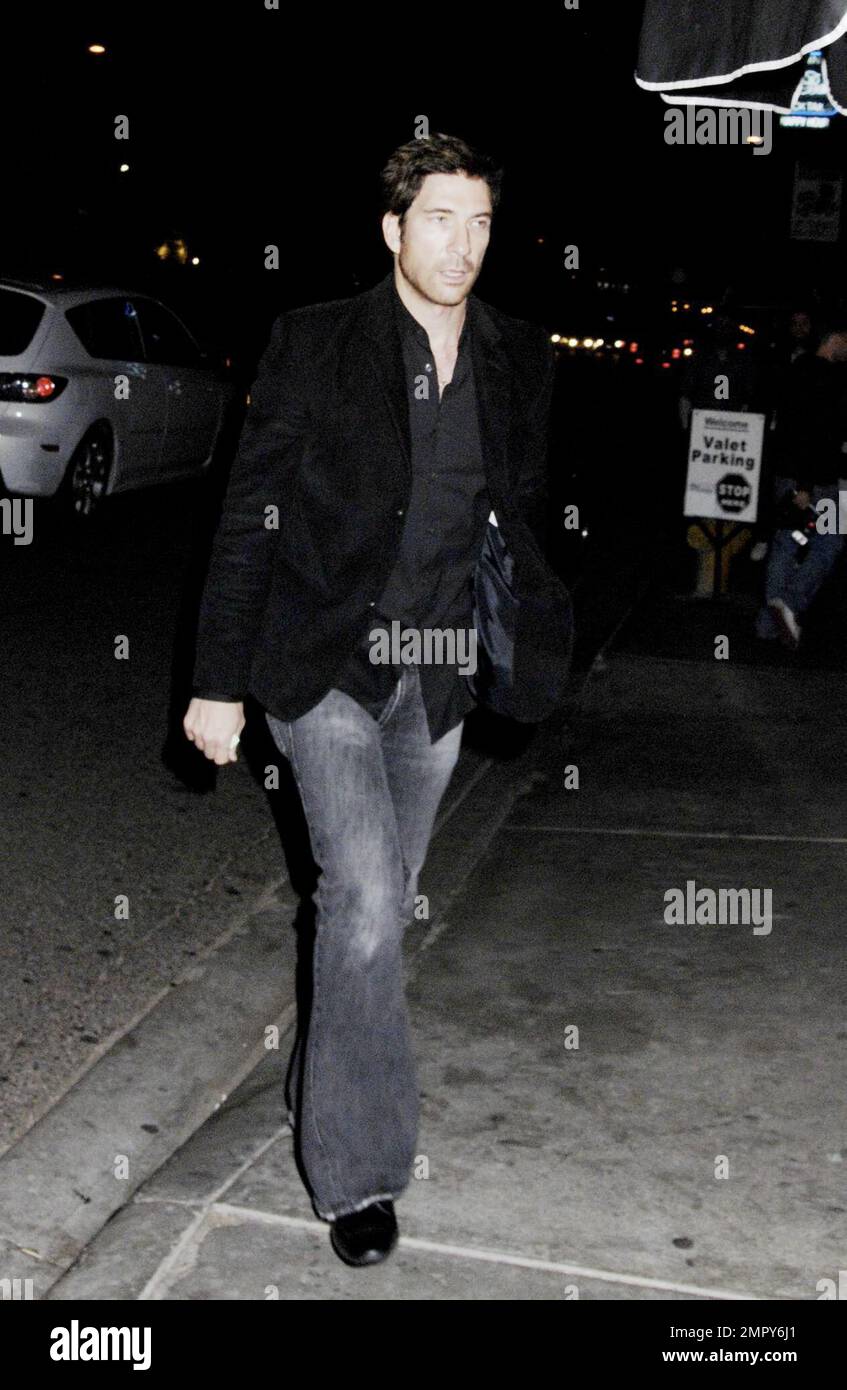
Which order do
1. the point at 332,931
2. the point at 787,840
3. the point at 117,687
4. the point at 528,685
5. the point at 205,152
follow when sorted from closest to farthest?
the point at 332,931, the point at 528,685, the point at 787,840, the point at 117,687, the point at 205,152

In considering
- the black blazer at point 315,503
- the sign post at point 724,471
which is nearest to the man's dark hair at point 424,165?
the black blazer at point 315,503

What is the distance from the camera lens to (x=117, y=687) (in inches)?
313

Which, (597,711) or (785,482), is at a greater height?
(785,482)

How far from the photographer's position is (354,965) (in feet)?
10.7

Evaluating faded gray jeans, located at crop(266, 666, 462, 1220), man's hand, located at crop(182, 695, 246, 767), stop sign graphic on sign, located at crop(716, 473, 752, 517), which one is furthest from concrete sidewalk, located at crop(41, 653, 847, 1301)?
stop sign graphic on sign, located at crop(716, 473, 752, 517)

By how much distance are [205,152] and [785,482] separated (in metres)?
22.1

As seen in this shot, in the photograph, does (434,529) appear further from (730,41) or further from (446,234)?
(730,41)

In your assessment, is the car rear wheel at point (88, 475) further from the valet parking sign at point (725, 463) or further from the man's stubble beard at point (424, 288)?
the man's stubble beard at point (424, 288)

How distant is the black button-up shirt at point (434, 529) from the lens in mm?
3297

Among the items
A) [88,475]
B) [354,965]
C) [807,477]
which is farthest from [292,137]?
[354,965]

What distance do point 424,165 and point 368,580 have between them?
0.76m

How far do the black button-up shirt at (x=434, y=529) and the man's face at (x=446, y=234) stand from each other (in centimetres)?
12
